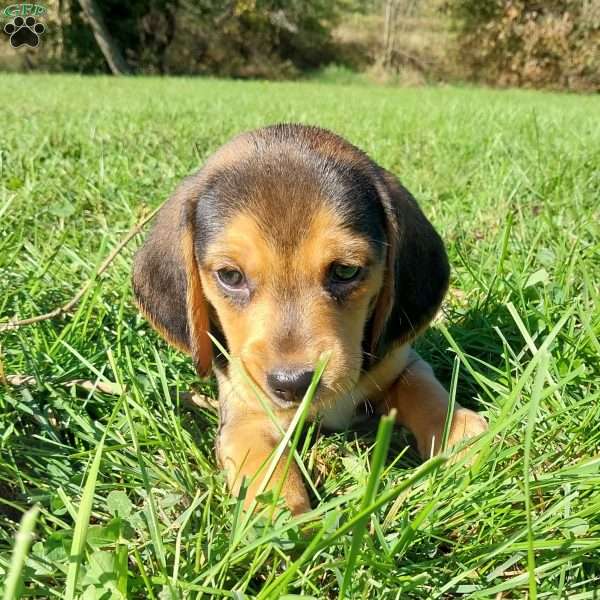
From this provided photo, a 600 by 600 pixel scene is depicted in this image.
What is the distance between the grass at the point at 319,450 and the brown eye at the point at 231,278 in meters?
0.44

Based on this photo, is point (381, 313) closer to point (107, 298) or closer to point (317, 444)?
point (317, 444)

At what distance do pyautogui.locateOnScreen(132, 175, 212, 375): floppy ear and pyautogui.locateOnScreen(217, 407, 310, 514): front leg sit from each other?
0.38 meters

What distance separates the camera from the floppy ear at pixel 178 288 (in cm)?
262

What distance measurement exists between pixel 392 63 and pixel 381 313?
34611mm

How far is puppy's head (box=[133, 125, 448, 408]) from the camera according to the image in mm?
2195

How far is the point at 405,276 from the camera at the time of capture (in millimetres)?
2662

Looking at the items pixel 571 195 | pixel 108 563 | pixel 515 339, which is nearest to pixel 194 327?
pixel 108 563

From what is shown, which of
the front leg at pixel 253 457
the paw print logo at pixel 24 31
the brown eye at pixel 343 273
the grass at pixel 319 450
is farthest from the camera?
the paw print logo at pixel 24 31

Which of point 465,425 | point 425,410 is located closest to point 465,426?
point 465,425

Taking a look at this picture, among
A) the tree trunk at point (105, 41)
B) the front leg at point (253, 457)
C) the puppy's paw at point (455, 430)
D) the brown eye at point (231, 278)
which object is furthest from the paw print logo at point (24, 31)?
the puppy's paw at point (455, 430)

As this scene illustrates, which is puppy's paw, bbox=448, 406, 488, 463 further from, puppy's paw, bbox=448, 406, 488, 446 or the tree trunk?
the tree trunk

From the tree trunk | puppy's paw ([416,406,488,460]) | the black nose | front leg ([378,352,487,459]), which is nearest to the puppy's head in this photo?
the black nose

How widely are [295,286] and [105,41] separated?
106 ft

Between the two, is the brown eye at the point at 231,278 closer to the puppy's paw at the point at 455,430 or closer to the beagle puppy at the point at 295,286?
the beagle puppy at the point at 295,286
